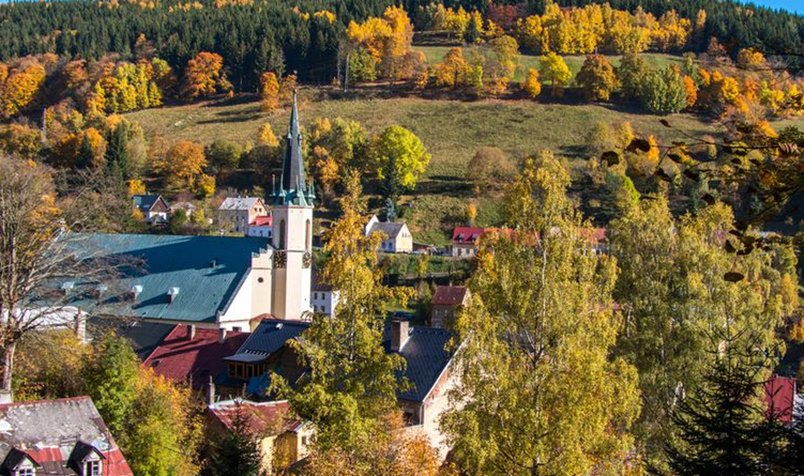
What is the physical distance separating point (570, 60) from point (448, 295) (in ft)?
290

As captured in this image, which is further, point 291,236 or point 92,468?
point 291,236

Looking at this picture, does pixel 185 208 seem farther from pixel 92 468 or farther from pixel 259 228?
pixel 92 468

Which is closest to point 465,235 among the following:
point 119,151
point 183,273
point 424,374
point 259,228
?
point 259,228


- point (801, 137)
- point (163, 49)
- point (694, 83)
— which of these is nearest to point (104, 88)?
point (163, 49)

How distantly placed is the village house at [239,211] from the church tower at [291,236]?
36.6 m

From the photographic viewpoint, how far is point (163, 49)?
476 ft

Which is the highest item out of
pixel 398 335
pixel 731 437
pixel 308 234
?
pixel 308 234

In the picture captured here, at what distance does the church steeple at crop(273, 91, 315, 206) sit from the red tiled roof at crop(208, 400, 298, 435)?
72.6ft

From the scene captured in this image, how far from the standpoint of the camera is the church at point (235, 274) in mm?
47594

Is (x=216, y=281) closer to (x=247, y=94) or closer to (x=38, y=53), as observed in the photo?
(x=247, y=94)

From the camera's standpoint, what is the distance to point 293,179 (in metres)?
49.8

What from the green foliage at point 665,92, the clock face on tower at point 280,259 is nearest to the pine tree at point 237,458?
the clock face on tower at point 280,259

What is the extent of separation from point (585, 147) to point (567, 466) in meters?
87.7

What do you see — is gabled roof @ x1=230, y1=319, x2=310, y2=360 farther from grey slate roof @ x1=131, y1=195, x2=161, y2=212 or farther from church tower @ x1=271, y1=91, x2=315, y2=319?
grey slate roof @ x1=131, y1=195, x2=161, y2=212
